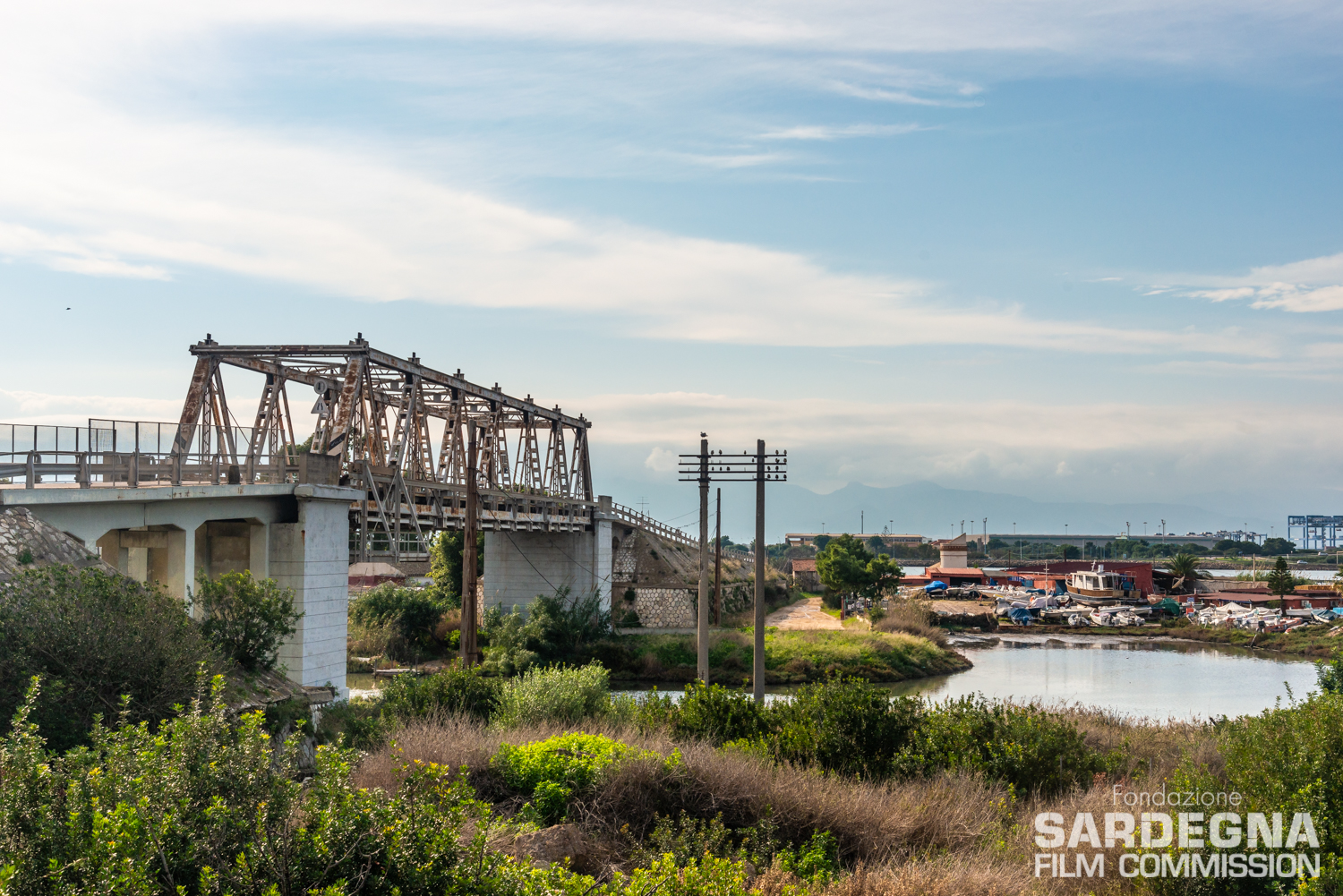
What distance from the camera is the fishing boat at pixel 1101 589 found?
103 meters

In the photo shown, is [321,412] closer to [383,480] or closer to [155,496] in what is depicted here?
[383,480]

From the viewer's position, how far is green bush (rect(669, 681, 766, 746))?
1859 cm

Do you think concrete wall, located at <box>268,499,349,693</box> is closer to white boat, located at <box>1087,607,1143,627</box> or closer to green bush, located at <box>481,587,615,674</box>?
green bush, located at <box>481,587,615,674</box>

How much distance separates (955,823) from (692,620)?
168 ft

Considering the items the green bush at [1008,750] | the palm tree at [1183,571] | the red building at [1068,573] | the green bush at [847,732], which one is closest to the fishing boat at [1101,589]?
the red building at [1068,573]

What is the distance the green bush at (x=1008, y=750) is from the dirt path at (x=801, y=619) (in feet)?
147

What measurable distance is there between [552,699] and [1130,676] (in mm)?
48534

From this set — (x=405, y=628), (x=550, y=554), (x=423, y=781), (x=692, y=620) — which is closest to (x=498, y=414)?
(x=550, y=554)

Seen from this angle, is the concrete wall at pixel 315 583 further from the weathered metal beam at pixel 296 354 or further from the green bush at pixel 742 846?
the green bush at pixel 742 846

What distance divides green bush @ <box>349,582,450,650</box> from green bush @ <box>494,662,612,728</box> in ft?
120

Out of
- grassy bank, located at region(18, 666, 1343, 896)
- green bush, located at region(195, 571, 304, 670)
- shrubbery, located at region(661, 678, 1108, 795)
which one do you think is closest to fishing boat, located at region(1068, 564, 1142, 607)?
grassy bank, located at region(18, 666, 1343, 896)

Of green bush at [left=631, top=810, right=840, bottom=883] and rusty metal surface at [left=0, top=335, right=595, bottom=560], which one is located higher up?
rusty metal surface at [left=0, top=335, right=595, bottom=560]

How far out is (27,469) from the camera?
72.0 feet

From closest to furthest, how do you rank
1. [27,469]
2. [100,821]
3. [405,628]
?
[100,821]
[27,469]
[405,628]
